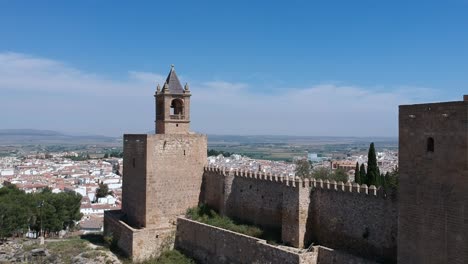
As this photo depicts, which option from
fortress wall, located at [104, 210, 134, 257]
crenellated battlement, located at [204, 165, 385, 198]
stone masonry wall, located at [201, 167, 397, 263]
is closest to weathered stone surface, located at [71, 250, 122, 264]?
fortress wall, located at [104, 210, 134, 257]

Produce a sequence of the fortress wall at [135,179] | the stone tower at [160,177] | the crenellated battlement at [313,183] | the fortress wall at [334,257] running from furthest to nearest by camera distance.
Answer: the fortress wall at [135,179], the stone tower at [160,177], the crenellated battlement at [313,183], the fortress wall at [334,257]

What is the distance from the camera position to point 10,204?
31000 millimetres

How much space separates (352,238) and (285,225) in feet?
8.11

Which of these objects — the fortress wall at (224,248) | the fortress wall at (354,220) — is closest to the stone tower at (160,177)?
the fortress wall at (224,248)

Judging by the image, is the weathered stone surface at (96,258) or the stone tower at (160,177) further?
the stone tower at (160,177)

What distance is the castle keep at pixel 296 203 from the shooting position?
34.3ft

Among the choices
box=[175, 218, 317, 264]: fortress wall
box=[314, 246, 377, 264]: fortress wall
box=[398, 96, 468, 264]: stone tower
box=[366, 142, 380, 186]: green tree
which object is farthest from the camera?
box=[366, 142, 380, 186]: green tree

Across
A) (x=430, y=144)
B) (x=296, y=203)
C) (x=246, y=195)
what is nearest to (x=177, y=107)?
(x=246, y=195)

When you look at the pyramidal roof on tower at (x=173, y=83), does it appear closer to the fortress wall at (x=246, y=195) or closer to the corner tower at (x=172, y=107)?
the corner tower at (x=172, y=107)

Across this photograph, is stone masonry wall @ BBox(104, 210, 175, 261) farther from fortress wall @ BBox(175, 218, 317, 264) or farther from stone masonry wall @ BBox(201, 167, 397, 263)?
stone masonry wall @ BBox(201, 167, 397, 263)

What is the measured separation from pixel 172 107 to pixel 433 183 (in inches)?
541

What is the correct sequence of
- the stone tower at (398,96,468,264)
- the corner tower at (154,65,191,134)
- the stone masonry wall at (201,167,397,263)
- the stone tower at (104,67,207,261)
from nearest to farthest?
the stone tower at (398,96,468,264) → the stone masonry wall at (201,167,397,263) → the stone tower at (104,67,207,261) → the corner tower at (154,65,191,134)

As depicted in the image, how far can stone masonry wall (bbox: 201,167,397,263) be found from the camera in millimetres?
13773

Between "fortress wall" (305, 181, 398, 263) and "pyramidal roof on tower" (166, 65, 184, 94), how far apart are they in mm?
8776
